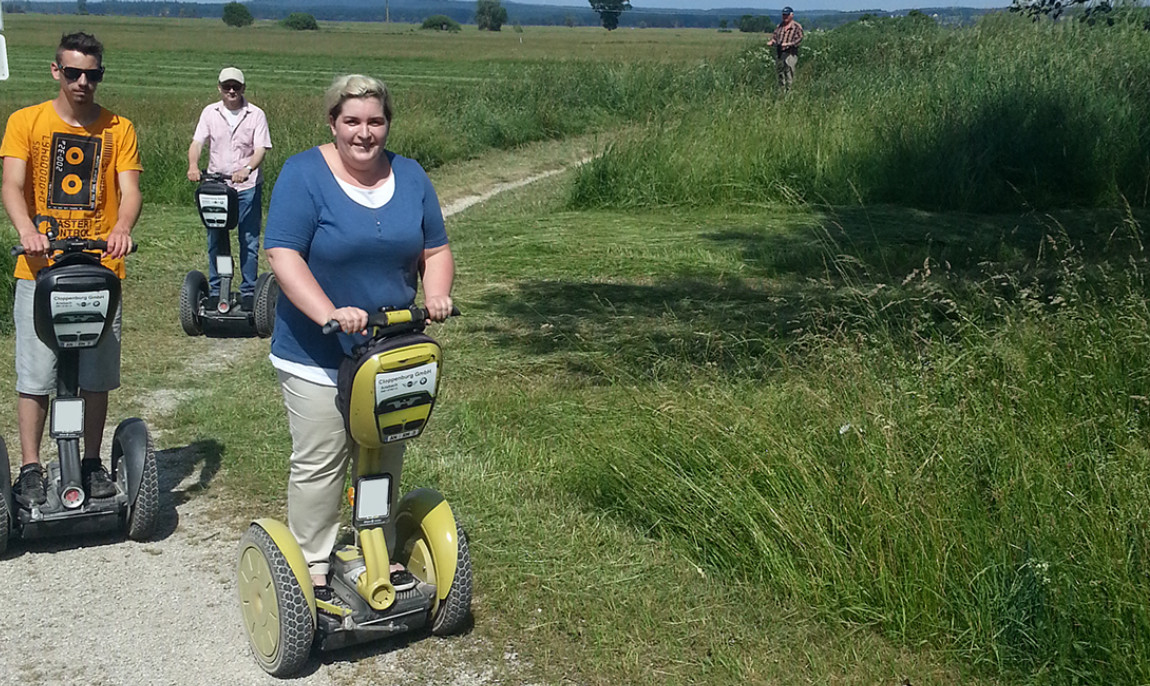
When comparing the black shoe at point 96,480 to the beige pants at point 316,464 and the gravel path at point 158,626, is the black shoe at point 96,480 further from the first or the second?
the beige pants at point 316,464

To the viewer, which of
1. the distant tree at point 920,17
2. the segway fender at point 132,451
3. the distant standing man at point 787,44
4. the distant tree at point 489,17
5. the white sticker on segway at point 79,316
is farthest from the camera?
the distant tree at point 489,17

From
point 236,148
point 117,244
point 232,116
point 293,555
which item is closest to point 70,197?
point 117,244

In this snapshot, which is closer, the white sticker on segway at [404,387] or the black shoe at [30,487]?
the white sticker on segway at [404,387]

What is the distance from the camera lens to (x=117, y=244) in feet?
16.1

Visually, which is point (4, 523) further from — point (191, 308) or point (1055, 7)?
point (1055, 7)

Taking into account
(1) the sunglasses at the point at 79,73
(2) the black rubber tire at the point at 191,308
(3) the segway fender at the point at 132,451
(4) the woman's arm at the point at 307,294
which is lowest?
(2) the black rubber tire at the point at 191,308

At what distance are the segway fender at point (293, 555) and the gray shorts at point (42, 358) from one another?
4.81 ft

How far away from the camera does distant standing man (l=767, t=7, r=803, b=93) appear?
73.3 ft

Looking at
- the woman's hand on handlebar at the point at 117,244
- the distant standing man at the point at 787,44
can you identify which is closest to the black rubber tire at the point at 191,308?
the woman's hand on handlebar at the point at 117,244

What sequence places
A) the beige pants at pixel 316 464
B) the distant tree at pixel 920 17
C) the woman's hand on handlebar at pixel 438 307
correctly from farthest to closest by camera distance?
the distant tree at pixel 920 17, the beige pants at pixel 316 464, the woman's hand on handlebar at pixel 438 307

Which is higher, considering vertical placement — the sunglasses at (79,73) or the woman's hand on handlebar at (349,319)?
the sunglasses at (79,73)

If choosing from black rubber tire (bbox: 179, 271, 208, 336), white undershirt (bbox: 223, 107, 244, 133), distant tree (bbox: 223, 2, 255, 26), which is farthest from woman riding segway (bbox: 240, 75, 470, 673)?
distant tree (bbox: 223, 2, 255, 26)

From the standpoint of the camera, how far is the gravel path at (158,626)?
4043mm

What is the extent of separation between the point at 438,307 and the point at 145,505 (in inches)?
76.4
